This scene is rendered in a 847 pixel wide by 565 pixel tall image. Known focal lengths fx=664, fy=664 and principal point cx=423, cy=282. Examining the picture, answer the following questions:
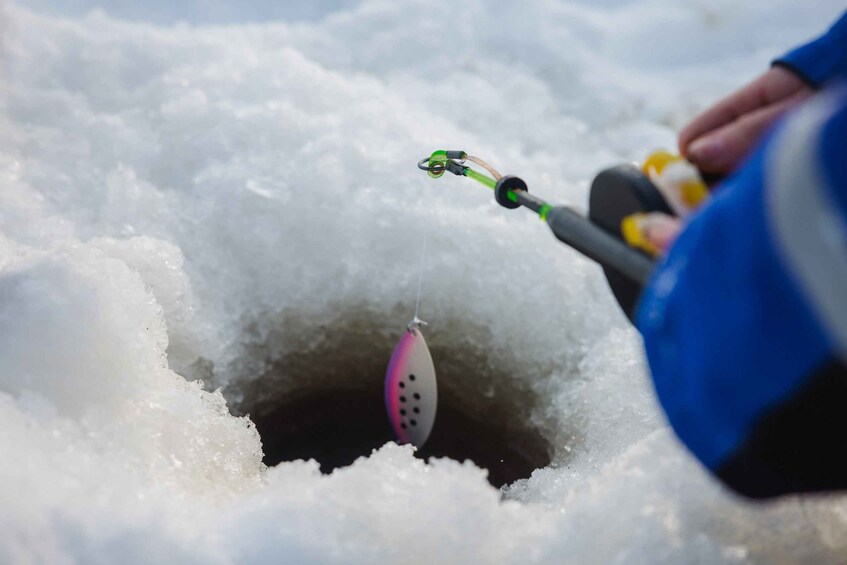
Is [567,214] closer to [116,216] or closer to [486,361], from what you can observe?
[486,361]

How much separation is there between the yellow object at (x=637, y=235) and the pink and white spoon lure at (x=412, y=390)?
57 centimetres

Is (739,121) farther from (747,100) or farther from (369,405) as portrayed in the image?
(369,405)

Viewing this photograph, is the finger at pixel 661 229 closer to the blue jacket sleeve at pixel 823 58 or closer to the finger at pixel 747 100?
the finger at pixel 747 100

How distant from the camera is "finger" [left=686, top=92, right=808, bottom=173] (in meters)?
0.77

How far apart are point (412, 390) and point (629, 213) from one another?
2.00 ft

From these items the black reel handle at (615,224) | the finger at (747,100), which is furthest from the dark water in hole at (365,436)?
the finger at (747,100)

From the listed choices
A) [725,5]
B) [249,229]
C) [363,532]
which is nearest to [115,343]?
[363,532]

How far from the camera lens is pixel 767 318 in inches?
19.2

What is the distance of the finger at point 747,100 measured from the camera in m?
0.84

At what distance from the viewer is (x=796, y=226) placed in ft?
1.42

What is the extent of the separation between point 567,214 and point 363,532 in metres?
0.48

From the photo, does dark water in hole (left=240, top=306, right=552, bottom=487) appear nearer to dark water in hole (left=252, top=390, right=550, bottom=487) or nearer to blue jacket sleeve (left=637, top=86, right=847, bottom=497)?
dark water in hole (left=252, top=390, right=550, bottom=487)

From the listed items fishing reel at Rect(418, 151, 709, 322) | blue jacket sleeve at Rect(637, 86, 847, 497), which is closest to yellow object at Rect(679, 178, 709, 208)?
fishing reel at Rect(418, 151, 709, 322)

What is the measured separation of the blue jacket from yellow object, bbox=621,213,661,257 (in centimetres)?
10
